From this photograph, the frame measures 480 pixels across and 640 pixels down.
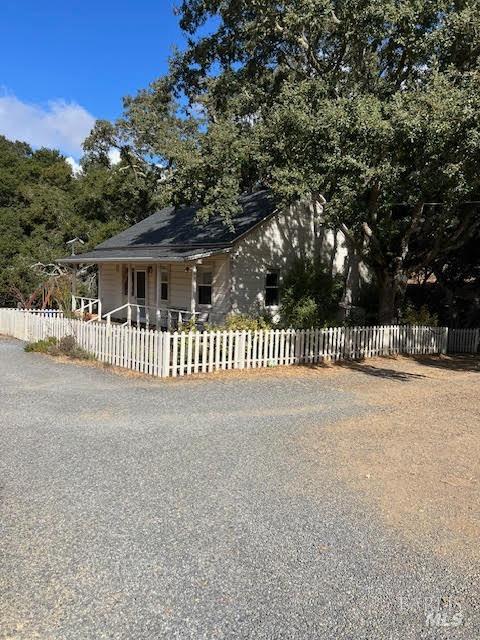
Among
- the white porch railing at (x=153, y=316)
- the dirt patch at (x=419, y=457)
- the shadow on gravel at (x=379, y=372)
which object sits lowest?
the shadow on gravel at (x=379, y=372)

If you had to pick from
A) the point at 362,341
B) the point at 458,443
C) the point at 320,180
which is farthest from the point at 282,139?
the point at 458,443

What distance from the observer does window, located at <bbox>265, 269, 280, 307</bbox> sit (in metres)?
19.4

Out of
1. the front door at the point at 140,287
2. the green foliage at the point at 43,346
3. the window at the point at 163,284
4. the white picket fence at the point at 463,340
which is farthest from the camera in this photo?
the front door at the point at 140,287

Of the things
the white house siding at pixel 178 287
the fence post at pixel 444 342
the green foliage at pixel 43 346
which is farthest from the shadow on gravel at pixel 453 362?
the green foliage at pixel 43 346

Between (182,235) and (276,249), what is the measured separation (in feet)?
13.5

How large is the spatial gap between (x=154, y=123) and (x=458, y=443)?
2923cm

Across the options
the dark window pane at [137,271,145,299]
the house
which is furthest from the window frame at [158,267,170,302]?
the dark window pane at [137,271,145,299]

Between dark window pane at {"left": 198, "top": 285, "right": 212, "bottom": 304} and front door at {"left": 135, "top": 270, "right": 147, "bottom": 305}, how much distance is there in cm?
420

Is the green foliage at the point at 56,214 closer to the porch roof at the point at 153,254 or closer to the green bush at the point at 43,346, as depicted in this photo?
the porch roof at the point at 153,254

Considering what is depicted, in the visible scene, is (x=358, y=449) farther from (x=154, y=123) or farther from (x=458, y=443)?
(x=154, y=123)

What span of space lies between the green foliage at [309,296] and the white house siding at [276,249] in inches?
31.5

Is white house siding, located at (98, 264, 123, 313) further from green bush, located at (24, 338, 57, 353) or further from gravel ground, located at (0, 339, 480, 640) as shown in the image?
gravel ground, located at (0, 339, 480, 640)

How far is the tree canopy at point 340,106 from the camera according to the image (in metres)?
11.2

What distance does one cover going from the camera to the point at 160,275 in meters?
21.1
